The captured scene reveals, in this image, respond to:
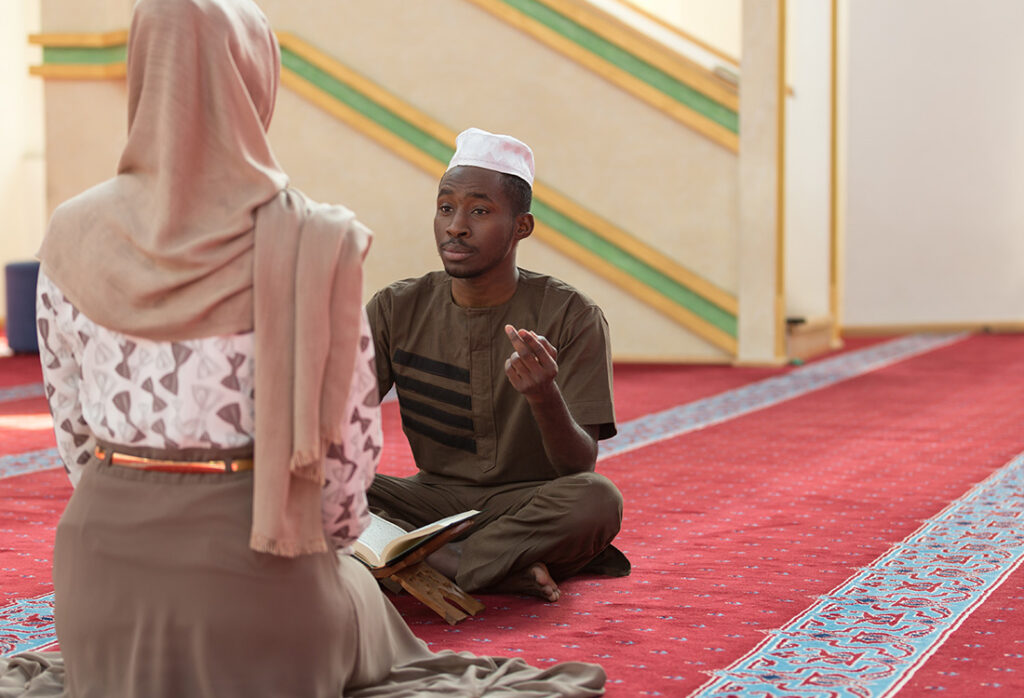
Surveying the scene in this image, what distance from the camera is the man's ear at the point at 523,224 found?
3017 millimetres

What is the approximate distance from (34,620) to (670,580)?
1.36 metres

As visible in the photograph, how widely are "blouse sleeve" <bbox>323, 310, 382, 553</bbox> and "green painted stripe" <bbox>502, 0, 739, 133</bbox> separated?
666cm

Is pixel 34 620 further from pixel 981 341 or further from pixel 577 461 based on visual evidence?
pixel 981 341

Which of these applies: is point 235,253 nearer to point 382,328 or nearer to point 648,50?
point 382,328

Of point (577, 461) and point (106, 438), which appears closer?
point (106, 438)

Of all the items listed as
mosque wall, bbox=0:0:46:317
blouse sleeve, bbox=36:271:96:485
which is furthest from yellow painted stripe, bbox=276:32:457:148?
blouse sleeve, bbox=36:271:96:485

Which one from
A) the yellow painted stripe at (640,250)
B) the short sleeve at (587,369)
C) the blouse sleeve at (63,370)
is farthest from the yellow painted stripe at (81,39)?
the blouse sleeve at (63,370)

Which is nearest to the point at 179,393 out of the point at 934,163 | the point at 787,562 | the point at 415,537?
the point at 415,537

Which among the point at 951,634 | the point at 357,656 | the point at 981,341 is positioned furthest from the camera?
the point at 981,341

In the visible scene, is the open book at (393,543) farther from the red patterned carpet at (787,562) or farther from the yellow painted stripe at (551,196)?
the yellow painted stripe at (551,196)

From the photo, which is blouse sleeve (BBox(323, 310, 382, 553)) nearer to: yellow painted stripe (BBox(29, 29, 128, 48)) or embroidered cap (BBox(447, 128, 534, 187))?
embroidered cap (BBox(447, 128, 534, 187))

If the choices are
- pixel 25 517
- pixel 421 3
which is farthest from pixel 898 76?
pixel 25 517

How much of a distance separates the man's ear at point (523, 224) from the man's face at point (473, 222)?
1.6 inches

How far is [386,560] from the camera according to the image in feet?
8.69
